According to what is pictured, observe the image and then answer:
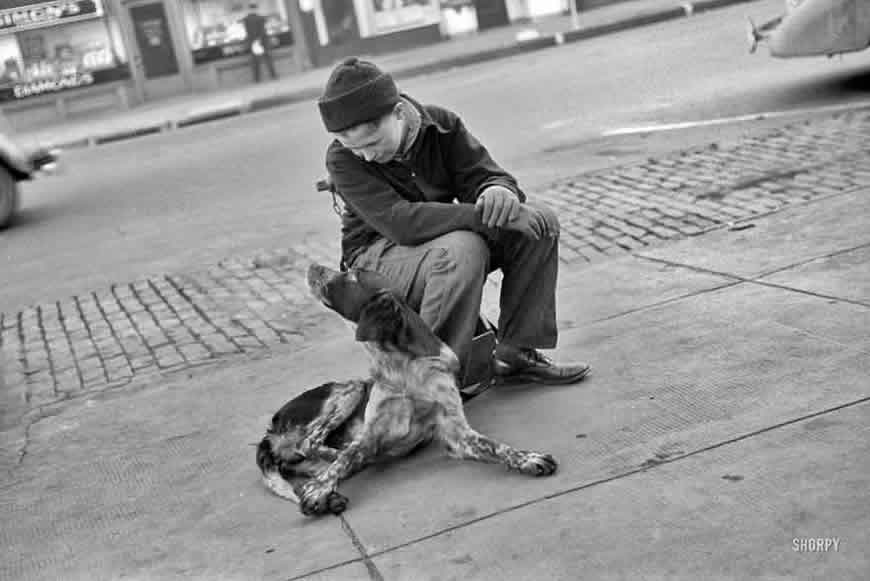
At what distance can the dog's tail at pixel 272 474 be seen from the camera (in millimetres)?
3899

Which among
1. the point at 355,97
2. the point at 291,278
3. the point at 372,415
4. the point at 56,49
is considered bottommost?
the point at 291,278

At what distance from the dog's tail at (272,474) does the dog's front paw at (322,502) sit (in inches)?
4.7

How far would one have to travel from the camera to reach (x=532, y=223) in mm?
4211

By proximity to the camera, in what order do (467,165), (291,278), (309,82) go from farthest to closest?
(309,82)
(291,278)
(467,165)

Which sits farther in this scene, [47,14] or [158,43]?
[158,43]

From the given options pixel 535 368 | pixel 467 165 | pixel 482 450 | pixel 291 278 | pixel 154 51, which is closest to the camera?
pixel 482 450

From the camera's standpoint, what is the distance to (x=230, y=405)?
199 inches

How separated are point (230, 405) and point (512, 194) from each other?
1.65m

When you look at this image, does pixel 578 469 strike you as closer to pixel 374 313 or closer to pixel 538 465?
pixel 538 465

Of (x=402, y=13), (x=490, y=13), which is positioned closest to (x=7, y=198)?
(x=402, y=13)

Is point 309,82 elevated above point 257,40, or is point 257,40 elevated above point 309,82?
point 257,40

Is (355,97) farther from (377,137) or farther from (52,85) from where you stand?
(52,85)

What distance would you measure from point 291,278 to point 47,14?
852 inches

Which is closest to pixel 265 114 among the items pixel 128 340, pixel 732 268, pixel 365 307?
pixel 128 340
